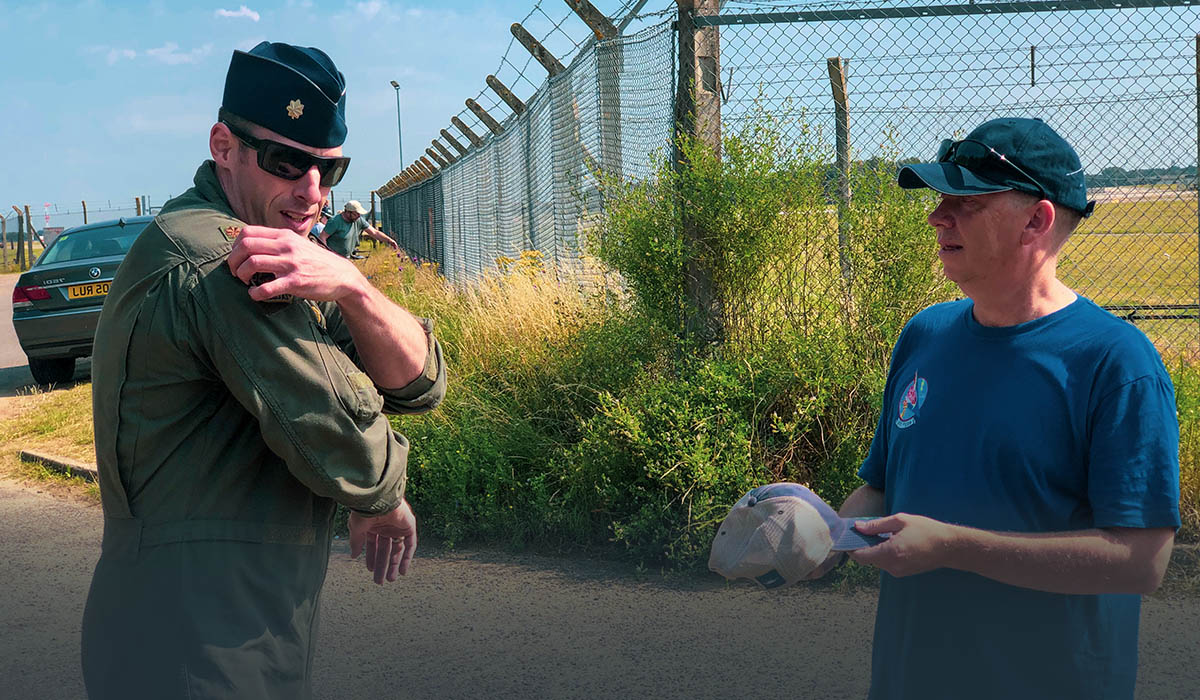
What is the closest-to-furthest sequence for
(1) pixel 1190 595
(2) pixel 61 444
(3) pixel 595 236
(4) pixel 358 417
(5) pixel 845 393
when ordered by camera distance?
(4) pixel 358 417 < (1) pixel 1190 595 < (5) pixel 845 393 < (3) pixel 595 236 < (2) pixel 61 444

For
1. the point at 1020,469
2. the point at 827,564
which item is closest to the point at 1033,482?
the point at 1020,469

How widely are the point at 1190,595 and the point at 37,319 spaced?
446 inches

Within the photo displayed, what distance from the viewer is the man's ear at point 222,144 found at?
2.04 m

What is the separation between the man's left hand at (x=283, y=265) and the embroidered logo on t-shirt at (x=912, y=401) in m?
1.23

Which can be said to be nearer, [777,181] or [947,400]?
[947,400]

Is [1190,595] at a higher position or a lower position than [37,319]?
lower

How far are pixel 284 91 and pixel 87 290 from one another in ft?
37.0

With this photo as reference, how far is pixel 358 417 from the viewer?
187cm

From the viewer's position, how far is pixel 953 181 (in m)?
2.14

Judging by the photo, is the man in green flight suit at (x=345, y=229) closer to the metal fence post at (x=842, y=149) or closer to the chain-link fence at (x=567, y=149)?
the chain-link fence at (x=567, y=149)

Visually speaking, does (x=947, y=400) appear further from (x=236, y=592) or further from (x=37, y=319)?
(x=37, y=319)

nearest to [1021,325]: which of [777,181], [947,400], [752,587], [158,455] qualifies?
[947,400]

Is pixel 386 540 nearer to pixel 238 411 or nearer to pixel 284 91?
pixel 238 411

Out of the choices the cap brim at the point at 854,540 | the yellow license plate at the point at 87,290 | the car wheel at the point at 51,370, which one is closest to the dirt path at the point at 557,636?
the cap brim at the point at 854,540
